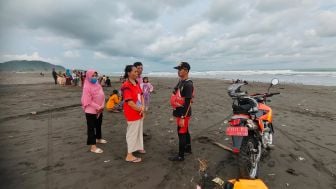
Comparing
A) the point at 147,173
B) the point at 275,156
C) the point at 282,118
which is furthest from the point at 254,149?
the point at 282,118

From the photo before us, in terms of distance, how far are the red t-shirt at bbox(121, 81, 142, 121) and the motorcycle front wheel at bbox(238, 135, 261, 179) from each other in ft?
7.15

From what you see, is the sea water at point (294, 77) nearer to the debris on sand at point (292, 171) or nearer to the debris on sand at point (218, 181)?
the debris on sand at point (292, 171)

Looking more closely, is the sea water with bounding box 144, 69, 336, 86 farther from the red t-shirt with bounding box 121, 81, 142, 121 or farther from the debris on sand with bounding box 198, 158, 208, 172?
the red t-shirt with bounding box 121, 81, 142, 121

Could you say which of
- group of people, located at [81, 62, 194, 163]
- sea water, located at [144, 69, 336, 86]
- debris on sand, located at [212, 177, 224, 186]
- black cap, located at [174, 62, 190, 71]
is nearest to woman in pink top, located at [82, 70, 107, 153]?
group of people, located at [81, 62, 194, 163]

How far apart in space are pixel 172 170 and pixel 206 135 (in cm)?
259

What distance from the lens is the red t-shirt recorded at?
4695mm

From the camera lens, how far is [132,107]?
468 cm

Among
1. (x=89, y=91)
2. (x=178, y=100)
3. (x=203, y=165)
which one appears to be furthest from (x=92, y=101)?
(x=203, y=165)

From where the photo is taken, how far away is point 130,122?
4848mm

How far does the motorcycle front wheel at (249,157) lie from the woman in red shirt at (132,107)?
2109 mm

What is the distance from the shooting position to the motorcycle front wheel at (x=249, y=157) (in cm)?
420

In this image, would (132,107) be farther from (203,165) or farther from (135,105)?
(203,165)

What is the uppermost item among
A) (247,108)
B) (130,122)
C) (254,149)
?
(247,108)

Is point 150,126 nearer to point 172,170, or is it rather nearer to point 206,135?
point 206,135
